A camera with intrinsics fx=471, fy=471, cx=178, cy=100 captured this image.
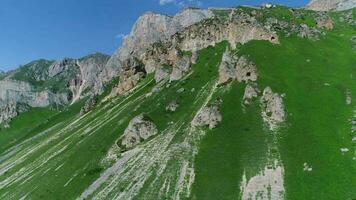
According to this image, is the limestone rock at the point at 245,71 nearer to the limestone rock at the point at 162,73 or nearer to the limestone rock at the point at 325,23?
the limestone rock at the point at 162,73

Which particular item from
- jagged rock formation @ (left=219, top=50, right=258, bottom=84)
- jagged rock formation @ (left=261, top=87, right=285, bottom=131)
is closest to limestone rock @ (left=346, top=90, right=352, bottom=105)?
jagged rock formation @ (left=261, top=87, right=285, bottom=131)

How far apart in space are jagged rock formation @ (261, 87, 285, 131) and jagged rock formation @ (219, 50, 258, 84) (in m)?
14.9

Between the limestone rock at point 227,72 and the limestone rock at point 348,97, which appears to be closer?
the limestone rock at point 348,97

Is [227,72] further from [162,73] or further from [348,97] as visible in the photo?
[162,73]

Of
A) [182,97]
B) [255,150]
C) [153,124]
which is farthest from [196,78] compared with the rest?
[255,150]

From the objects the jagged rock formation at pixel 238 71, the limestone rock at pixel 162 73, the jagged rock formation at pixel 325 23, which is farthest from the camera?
the limestone rock at pixel 162 73

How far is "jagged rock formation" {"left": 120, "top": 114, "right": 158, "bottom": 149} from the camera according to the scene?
122831 mm

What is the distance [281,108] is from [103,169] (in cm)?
4589

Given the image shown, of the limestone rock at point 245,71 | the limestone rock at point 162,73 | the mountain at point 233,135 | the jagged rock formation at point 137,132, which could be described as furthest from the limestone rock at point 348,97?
the limestone rock at point 162,73

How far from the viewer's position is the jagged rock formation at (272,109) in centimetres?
11175

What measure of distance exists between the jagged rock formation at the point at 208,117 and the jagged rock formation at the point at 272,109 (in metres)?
11.5

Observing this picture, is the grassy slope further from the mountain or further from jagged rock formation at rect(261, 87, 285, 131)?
jagged rock formation at rect(261, 87, 285, 131)

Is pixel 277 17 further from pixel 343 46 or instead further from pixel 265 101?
pixel 265 101

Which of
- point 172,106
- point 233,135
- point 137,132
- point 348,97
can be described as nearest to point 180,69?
point 172,106
